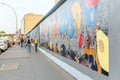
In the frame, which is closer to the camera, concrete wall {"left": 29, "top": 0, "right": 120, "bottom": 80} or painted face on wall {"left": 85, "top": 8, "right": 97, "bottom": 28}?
concrete wall {"left": 29, "top": 0, "right": 120, "bottom": 80}

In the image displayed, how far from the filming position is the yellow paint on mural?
5780mm

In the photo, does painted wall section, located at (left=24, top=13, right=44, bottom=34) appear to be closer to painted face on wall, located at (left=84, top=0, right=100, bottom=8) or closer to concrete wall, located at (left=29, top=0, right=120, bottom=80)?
painted face on wall, located at (left=84, top=0, right=100, bottom=8)

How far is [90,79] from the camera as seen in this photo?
23.2 ft

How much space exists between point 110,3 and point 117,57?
3.78 feet

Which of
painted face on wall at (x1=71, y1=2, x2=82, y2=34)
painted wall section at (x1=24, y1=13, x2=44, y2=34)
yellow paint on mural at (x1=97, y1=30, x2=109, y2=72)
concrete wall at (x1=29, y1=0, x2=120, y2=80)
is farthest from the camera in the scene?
painted wall section at (x1=24, y1=13, x2=44, y2=34)

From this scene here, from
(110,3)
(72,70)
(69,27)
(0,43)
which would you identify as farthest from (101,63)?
(0,43)

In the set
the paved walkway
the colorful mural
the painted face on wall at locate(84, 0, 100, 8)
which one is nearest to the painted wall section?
the paved walkway

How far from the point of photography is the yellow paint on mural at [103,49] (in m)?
5.78

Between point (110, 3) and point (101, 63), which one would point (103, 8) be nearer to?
point (110, 3)

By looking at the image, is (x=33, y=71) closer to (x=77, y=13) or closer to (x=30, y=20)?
(x=77, y=13)

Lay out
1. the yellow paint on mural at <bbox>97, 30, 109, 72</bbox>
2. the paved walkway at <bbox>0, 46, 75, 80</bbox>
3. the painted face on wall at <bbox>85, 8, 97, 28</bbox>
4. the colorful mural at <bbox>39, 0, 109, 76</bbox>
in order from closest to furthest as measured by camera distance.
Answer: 1. the yellow paint on mural at <bbox>97, 30, 109, 72</bbox>
2. the colorful mural at <bbox>39, 0, 109, 76</bbox>
3. the painted face on wall at <bbox>85, 8, 97, 28</bbox>
4. the paved walkway at <bbox>0, 46, 75, 80</bbox>

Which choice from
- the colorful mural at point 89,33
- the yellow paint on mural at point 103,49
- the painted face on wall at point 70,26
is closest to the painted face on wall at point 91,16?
the colorful mural at point 89,33

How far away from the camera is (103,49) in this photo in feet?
19.6

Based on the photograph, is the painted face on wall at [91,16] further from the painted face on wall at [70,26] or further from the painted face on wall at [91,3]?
the painted face on wall at [70,26]
